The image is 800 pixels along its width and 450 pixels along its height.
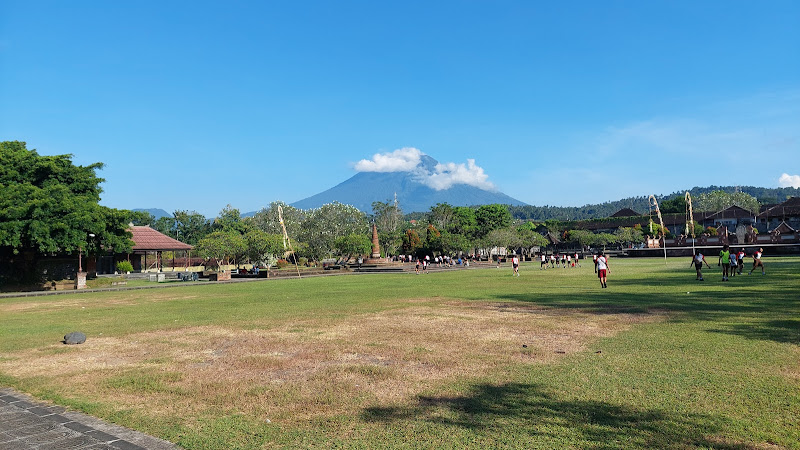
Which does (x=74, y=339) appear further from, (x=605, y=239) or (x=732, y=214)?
(x=732, y=214)

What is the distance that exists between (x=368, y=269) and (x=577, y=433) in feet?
141

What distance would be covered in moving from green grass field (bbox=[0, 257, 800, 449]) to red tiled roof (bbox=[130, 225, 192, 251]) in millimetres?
39100

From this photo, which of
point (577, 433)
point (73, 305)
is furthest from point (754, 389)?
point (73, 305)

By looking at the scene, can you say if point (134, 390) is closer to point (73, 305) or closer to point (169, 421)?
point (169, 421)

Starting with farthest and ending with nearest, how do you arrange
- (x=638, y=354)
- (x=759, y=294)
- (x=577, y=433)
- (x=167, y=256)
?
1. (x=167, y=256)
2. (x=759, y=294)
3. (x=638, y=354)
4. (x=577, y=433)

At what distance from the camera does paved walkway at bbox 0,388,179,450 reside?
4719 mm

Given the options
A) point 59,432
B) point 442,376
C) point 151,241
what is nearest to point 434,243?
point 151,241

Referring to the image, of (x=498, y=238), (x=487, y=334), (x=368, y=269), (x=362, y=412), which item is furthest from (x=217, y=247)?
(x=362, y=412)

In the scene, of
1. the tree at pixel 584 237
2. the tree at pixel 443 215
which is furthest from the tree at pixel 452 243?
the tree at pixel 584 237

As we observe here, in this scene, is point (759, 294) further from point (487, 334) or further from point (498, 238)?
point (498, 238)

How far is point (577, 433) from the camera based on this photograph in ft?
15.2

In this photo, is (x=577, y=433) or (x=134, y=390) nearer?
(x=577, y=433)

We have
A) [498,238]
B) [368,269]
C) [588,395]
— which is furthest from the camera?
[498,238]

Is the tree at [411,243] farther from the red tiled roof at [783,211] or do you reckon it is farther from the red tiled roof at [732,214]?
the red tiled roof at [732,214]
